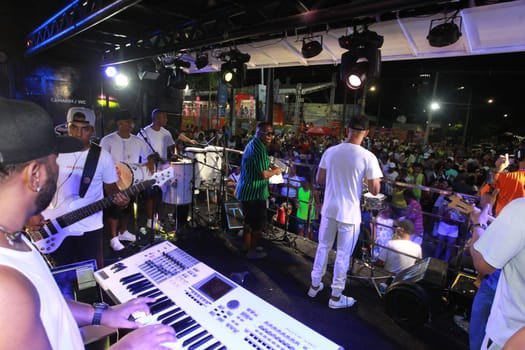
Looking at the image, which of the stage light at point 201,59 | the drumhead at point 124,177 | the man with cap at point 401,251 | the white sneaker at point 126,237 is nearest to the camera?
the drumhead at point 124,177

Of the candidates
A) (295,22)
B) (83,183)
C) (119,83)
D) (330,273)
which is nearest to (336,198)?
(330,273)

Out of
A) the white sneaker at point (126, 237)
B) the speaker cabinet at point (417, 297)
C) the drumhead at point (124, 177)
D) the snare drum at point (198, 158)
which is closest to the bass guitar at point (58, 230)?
the drumhead at point (124, 177)

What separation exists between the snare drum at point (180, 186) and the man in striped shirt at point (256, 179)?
1606 millimetres

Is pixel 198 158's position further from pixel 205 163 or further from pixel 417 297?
pixel 417 297

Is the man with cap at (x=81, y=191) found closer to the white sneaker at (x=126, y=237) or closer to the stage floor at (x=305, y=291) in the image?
the stage floor at (x=305, y=291)

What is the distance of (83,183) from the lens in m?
2.84

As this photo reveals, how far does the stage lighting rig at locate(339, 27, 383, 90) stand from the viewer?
3.72 m

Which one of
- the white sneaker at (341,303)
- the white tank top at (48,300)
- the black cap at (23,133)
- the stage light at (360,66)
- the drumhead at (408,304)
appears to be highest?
the stage light at (360,66)

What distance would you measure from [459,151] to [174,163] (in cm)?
1806

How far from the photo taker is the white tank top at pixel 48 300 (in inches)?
32.4

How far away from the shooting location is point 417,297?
2.99 m

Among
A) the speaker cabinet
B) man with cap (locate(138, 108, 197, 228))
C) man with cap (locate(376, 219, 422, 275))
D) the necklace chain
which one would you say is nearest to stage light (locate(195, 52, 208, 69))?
man with cap (locate(138, 108, 197, 228))

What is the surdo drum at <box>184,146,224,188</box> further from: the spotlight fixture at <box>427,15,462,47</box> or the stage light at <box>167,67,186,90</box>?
the spotlight fixture at <box>427,15,462,47</box>

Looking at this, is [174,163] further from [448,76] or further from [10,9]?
[448,76]
